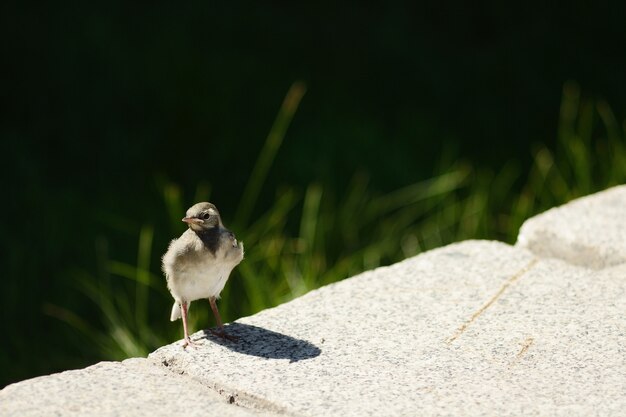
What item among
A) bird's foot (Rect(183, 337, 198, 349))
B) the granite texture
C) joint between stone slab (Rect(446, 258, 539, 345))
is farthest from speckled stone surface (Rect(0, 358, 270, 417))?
joint between stone slab (Rect(446, 258, 539, 345))

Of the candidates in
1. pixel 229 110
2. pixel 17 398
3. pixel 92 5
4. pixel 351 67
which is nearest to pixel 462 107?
pixel 351 67

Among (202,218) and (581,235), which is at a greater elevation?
(202,218)

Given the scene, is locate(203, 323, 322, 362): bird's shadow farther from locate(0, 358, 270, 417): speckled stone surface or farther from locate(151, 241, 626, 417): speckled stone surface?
locate(0, 358, 270, 417): speckled stone surface

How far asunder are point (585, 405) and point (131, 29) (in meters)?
3.77

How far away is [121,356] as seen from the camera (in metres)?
3.15

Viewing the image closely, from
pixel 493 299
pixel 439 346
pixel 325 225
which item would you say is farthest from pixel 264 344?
pixel 325 225

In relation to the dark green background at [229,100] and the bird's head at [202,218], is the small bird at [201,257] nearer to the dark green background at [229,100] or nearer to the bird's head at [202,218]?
the bird's head at [202,218]

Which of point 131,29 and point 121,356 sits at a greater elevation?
point 131,29

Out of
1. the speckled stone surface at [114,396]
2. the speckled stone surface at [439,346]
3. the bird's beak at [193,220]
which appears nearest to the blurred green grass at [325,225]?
the speckled stone surface at [439,346]

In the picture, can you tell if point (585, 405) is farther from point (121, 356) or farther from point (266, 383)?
point (121, 356)

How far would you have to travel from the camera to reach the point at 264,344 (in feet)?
7.36

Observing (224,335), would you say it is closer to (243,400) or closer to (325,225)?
(243,400)

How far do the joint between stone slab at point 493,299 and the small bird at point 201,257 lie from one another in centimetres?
50

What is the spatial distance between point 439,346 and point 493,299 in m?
0.33
